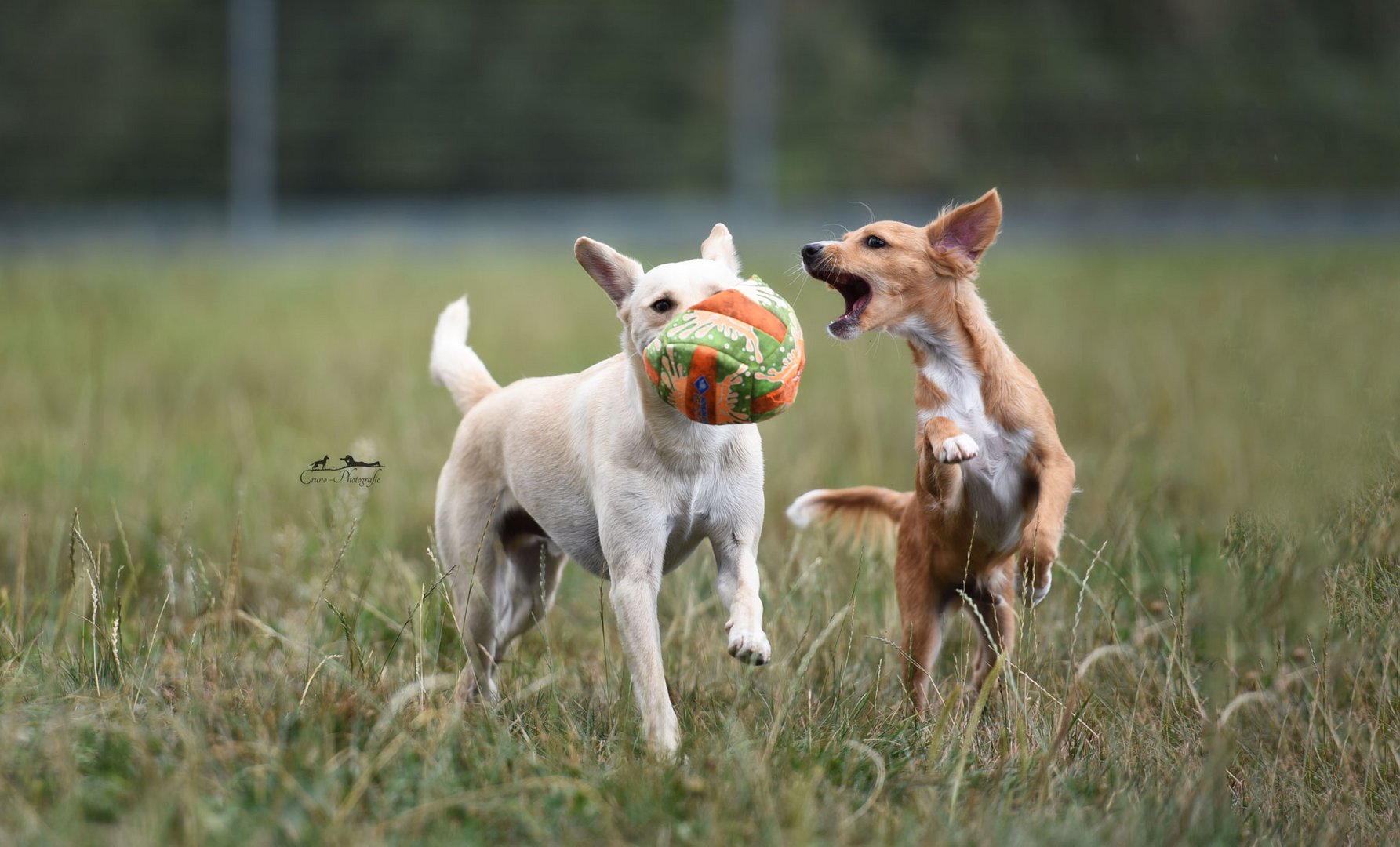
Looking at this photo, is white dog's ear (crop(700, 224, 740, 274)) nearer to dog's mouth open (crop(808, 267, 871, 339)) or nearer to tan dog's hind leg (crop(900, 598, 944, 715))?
dog's mouth open (crop(808, 267, 871, 339))

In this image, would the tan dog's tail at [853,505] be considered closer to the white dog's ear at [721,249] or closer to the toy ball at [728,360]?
the white dog's ear at [721,249]

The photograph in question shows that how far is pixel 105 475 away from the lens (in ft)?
15.9

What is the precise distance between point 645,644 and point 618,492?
1.02 ft

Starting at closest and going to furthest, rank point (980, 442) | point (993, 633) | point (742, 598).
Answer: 1. point (742, 598)
2. point (980, 442)
3. point (993, 633)

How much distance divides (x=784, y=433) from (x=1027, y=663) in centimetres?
284

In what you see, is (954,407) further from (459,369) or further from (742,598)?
(459,369)

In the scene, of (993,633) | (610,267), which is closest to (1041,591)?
(993,633)

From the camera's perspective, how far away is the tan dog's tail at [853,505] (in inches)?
130

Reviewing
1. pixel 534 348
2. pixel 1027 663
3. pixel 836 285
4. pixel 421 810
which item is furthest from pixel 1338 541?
pixel 534 348

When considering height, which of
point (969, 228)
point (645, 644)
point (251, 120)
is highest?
point (251, 120)

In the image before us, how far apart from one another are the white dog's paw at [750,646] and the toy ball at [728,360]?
1.33 feet

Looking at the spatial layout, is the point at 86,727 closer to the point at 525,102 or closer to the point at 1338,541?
the point at 1338,541

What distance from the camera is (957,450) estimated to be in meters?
2.62

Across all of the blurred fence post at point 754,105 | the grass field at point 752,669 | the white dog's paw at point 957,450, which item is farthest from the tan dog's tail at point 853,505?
the blurred fence post at point 754,105
